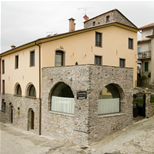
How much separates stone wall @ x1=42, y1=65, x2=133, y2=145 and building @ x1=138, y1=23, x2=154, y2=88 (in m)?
10.5

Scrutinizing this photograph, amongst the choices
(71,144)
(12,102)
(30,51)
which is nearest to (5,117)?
(12,102)

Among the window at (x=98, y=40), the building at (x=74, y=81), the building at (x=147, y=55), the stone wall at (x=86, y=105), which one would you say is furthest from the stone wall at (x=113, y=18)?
the stone wall at (x=86, y=105)

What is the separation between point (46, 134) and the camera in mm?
15461

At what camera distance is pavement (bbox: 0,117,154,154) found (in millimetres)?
11367

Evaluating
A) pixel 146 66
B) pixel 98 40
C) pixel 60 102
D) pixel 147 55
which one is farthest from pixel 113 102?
pixel 147 55

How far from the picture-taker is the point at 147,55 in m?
26.0

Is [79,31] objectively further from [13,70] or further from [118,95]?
[13,70]

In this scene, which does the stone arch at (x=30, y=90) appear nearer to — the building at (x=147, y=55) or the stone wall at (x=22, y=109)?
the stone wall at (x=22, y=109)

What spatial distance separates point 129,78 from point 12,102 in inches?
504

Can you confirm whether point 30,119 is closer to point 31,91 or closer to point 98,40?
point 31,91

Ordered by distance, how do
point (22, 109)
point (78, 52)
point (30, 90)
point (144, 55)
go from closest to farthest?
point (78, 52) → point (30, 90) → point (22, 109) → point (144, 55)

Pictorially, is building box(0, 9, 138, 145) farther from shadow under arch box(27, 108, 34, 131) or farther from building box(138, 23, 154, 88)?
building box(138, 23, 154, 88)

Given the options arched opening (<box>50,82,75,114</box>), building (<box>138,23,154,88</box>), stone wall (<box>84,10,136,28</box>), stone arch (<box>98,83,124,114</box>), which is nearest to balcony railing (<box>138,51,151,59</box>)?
building (<box>138,23,154,88</box>)

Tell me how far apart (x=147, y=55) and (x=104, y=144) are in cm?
1685
